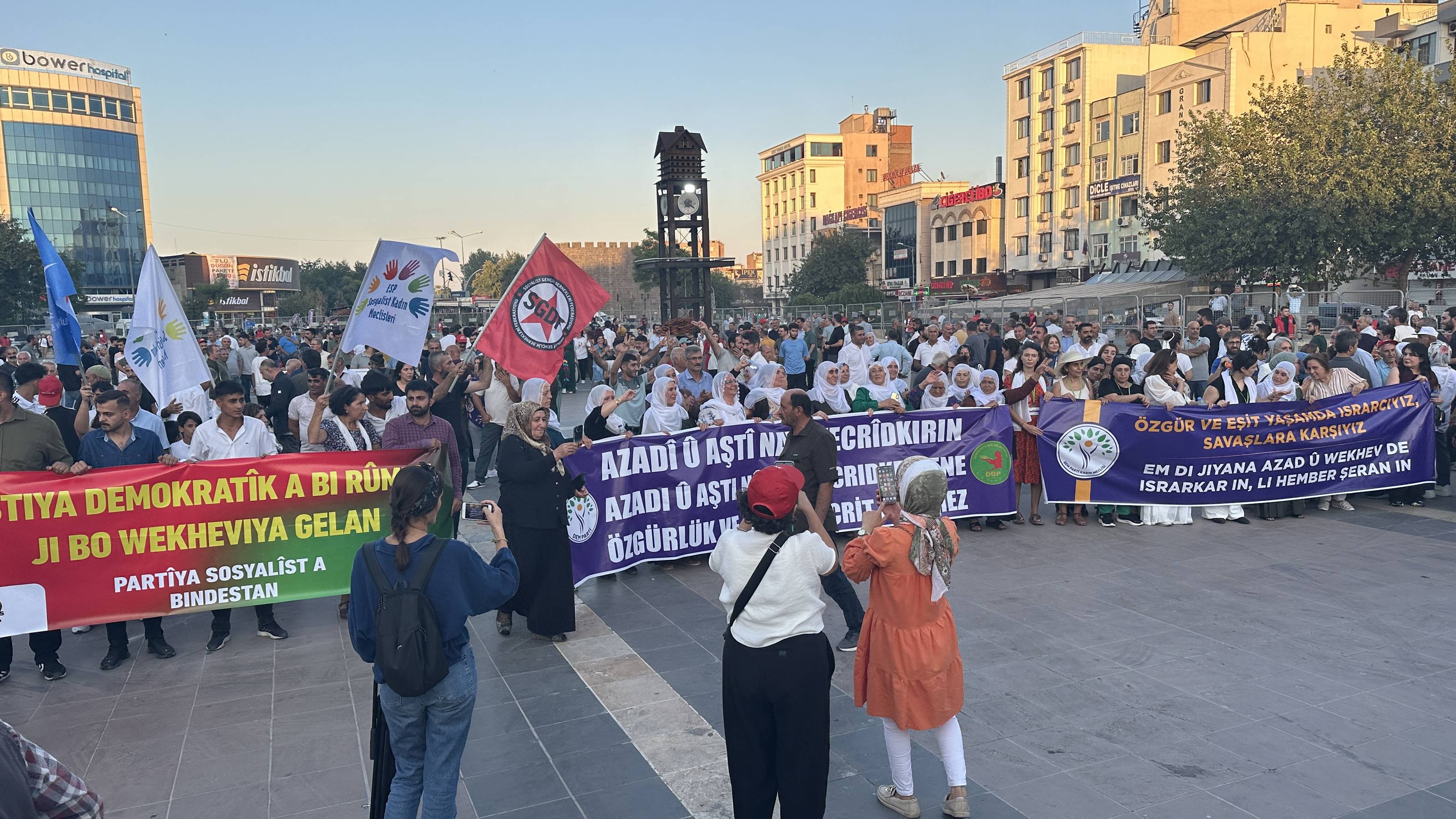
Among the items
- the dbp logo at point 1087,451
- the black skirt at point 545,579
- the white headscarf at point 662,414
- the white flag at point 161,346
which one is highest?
the white flag at point 161,346

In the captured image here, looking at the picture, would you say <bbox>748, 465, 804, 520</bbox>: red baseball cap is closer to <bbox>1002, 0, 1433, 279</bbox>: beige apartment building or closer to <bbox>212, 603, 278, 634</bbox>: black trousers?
<bbox>212, 603, 278, 634</bbox>: black trousers

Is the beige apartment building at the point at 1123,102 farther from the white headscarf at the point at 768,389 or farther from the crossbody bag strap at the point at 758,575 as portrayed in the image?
the crossbody bag strap at the point at 758,575

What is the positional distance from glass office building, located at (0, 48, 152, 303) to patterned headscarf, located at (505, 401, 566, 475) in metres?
112

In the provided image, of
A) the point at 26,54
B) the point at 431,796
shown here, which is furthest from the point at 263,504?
the point at 26,54

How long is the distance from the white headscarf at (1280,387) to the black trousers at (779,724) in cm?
795

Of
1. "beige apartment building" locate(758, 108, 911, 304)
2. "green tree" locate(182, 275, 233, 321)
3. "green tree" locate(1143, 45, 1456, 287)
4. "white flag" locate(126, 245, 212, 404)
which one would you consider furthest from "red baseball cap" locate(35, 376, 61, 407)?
"beige apartment building" locate(758, 108, 911, 304)

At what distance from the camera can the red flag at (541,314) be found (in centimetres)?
784

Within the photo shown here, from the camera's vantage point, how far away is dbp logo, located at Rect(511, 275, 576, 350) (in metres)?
7.90

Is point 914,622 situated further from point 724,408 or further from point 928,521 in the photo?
point 724,408

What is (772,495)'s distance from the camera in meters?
3.64

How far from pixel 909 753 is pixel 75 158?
414 ft

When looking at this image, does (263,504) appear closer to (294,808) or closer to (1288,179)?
(294,808)

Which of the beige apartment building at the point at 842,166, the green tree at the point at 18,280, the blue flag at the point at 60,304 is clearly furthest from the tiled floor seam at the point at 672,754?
the beige apartment building at the point at 842,166

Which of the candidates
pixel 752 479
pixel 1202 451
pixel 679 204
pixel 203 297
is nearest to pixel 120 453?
pixel 752 479
